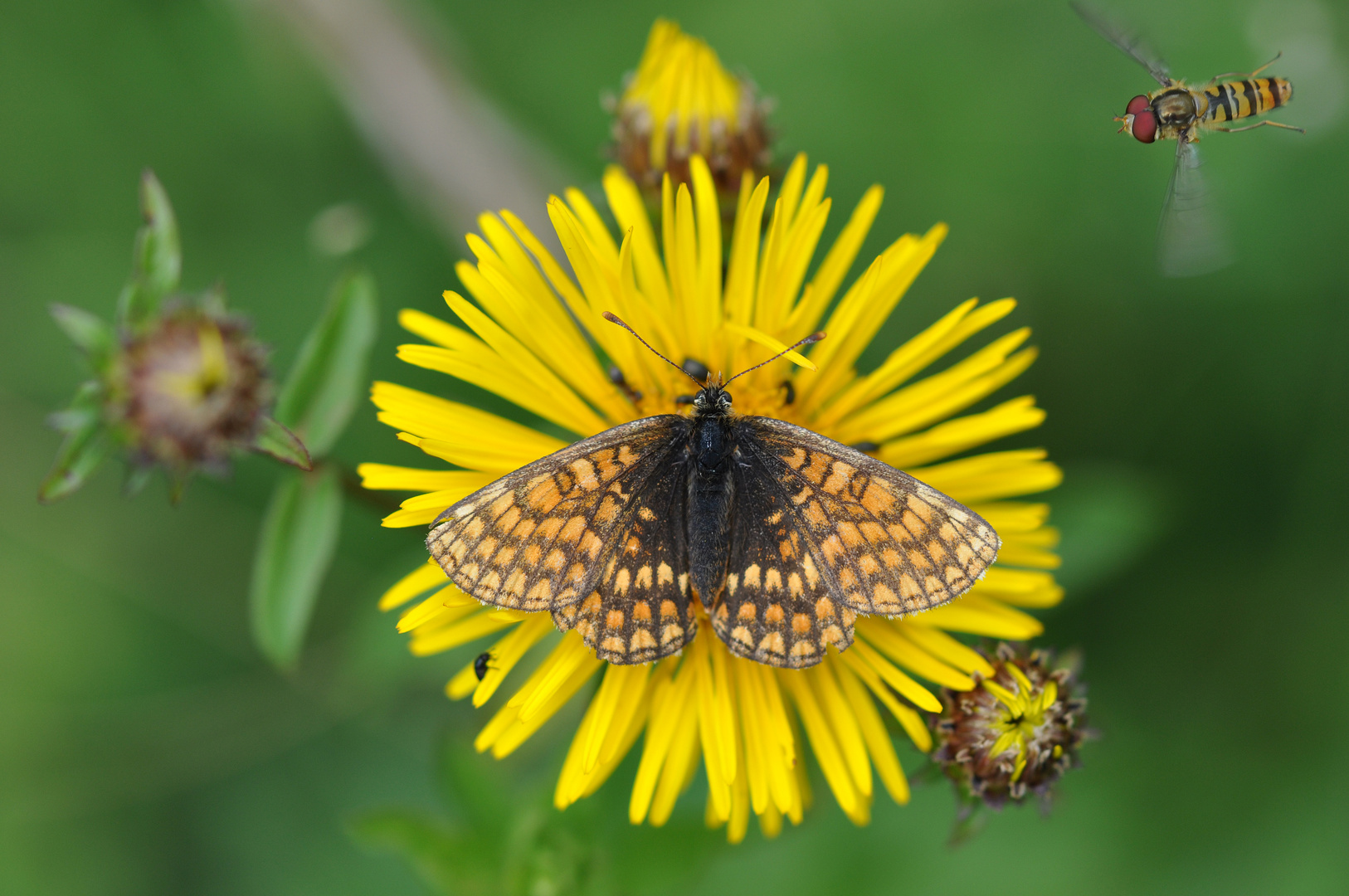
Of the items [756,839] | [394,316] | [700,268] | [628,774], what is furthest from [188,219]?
[756,839]

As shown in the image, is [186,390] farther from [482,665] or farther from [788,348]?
[788,348]

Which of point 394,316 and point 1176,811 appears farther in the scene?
point 394,316

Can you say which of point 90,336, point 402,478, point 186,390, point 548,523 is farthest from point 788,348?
point 90,336

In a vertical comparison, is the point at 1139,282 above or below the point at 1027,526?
above

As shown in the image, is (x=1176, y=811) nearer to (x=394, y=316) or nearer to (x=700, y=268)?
(x=700, y=268)

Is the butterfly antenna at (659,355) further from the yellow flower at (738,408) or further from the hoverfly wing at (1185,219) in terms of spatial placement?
the hoverfly wing at (1185,219)

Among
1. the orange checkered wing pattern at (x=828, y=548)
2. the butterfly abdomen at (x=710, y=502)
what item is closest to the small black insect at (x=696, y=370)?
the butterfly abdomen at (x=710, y=502)
